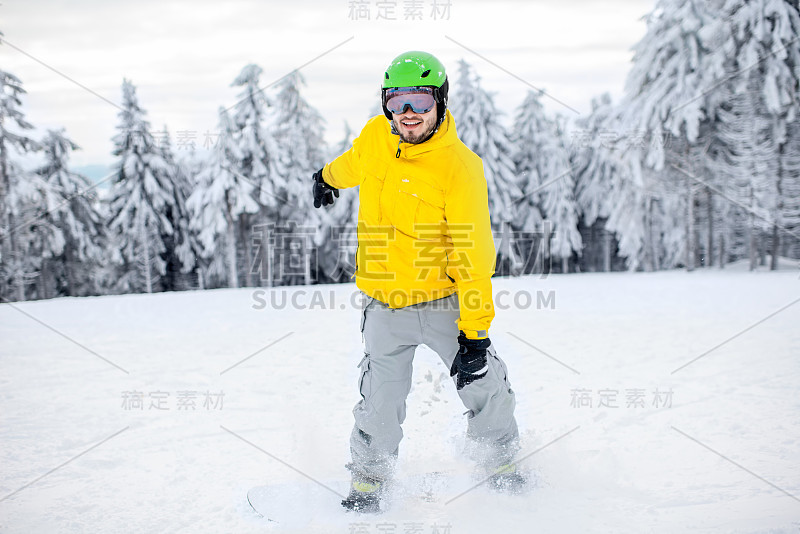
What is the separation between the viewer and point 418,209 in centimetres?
306

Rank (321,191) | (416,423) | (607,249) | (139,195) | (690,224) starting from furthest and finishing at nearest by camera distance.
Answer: (607,249) → (139,195) → (690,224) → (416,423) → (321,191)

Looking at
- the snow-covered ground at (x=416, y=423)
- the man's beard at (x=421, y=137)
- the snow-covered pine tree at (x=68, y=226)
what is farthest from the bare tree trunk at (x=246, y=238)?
the man's beard at (x=421, y=137)

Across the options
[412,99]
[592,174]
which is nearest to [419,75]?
[412,99]

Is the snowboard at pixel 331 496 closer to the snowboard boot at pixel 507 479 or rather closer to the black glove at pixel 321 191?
the snowboard boot at pixel 507 479

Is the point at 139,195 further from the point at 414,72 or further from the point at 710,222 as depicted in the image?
the point at 414,72

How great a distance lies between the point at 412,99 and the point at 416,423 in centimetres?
276

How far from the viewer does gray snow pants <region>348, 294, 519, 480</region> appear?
3234mm

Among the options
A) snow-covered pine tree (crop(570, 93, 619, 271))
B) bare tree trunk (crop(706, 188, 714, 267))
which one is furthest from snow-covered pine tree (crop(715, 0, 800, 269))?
snow-covered pine tree (crop(570, 93, 619, 271))

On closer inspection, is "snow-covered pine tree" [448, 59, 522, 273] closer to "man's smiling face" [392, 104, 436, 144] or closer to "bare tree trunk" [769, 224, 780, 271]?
"bare tree trunk" [769, 224, 780, 271]

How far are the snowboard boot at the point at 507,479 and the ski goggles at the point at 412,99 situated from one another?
2.23 meters

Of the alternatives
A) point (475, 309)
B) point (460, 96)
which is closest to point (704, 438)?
point (475, 309)

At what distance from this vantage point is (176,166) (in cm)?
3078

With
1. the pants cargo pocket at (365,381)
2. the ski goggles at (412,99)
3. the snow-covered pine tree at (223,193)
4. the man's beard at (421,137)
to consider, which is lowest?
the pants cargo pocket at (365,381)

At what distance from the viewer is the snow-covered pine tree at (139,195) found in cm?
2589
